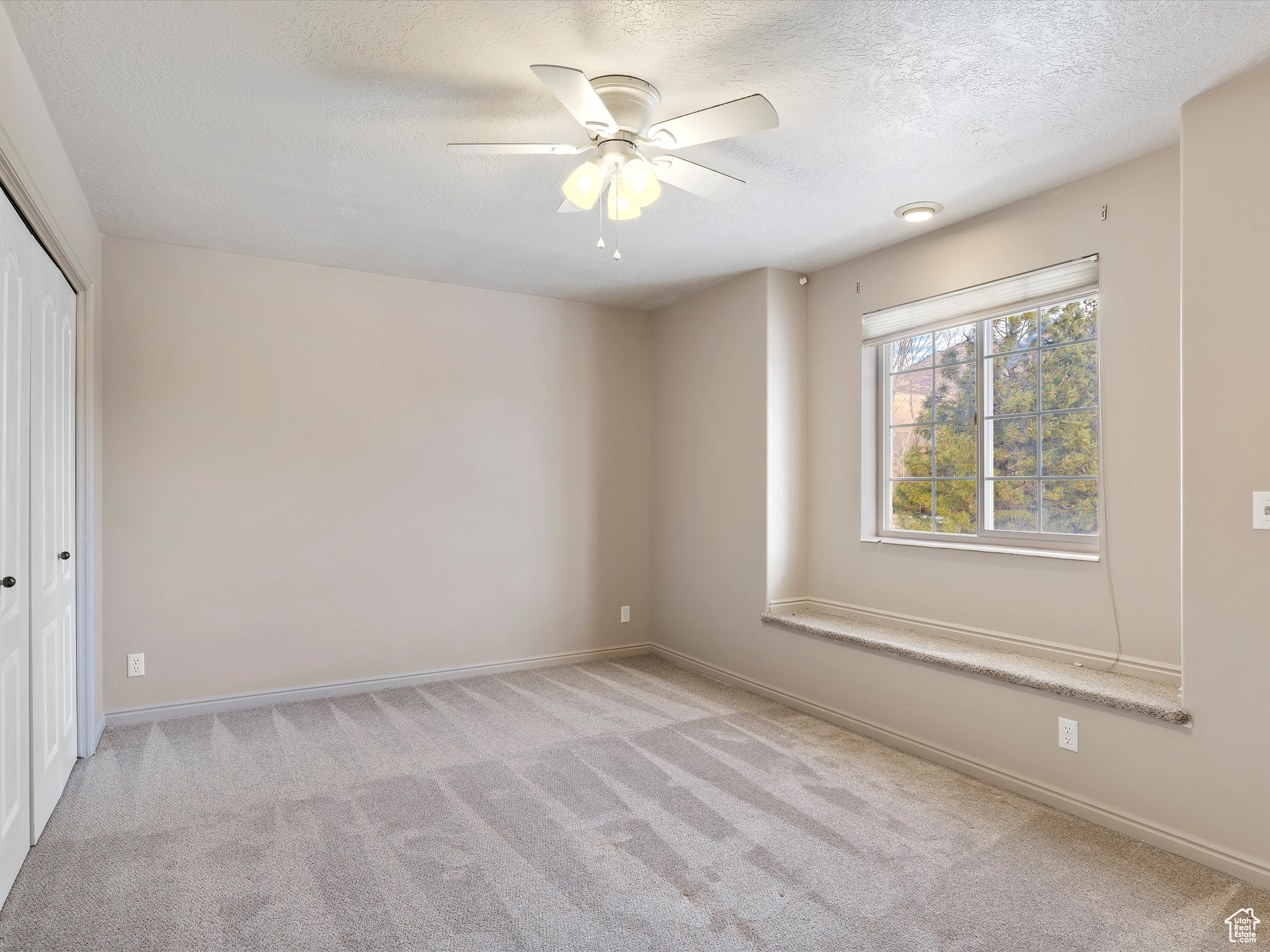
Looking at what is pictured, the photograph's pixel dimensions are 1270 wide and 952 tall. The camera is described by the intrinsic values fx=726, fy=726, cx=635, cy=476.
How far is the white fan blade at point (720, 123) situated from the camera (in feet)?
6.60

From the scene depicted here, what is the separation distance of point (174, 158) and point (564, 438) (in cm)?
271

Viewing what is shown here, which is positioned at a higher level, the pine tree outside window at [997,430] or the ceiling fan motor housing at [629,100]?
the ceiling fan motor housing at [629,100]

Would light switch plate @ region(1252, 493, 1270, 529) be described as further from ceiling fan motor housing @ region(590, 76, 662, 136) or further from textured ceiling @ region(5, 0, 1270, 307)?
ceiling fan motor housing @ region(590, 76, 662, 136)

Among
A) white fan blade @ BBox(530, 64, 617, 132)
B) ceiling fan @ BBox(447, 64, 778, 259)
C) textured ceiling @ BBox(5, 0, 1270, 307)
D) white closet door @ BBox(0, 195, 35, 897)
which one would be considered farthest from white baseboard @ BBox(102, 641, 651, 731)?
white fan blade @ BBox(530, 64, 617, 132)

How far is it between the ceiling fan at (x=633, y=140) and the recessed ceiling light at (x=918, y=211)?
45.4 inches

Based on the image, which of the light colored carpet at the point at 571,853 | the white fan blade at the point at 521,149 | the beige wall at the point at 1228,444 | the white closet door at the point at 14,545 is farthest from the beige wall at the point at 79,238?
the beige wall at the point at 1228,444

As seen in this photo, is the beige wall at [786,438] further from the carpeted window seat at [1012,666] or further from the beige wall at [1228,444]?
the beige wall at [1228,444]

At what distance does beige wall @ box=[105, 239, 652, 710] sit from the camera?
3744mm

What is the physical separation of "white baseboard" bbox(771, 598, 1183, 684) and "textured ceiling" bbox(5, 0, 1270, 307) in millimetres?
1948

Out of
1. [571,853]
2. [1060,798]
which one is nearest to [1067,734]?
[1060,798]

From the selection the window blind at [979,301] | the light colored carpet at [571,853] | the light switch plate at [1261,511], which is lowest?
the light colored carpet at [571,853]

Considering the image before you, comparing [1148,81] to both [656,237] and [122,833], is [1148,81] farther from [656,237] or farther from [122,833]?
[122,833]

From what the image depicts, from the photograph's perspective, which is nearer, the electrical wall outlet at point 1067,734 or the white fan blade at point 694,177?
the white fan blade at point 694,177

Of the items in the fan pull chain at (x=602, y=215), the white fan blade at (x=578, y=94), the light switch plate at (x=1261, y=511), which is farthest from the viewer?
the fan pull chain at (x=602, y=215)
